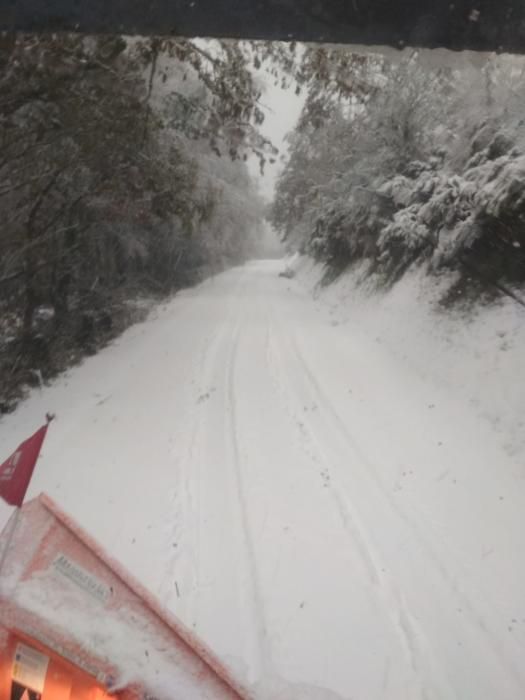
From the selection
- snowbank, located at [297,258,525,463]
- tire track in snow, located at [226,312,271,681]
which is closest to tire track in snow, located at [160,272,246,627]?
tire track in snow, located at [226,312,271,681]

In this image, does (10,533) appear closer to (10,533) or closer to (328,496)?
(10,533)

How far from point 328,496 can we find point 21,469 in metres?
4.03

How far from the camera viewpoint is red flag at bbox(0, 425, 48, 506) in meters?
2.30

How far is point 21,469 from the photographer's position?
2.38m

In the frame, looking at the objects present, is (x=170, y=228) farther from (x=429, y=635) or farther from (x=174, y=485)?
(x=429, y=635)

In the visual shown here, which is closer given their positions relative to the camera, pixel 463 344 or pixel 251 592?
pixel 251 592

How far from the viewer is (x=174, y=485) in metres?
5.82

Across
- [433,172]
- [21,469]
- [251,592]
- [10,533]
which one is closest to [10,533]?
[10,533]

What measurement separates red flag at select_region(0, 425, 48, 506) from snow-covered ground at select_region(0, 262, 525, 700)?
2292 mm

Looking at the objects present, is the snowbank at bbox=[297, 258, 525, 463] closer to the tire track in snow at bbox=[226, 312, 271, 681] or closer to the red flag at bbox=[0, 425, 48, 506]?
the tire track in snow at bbox=[226, 312, 271, 681]

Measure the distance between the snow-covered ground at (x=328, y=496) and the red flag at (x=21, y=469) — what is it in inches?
90.2

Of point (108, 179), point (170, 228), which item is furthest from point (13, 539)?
point (170, 228)

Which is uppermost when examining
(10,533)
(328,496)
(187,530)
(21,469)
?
(21,469)

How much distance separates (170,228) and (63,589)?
17884mm
